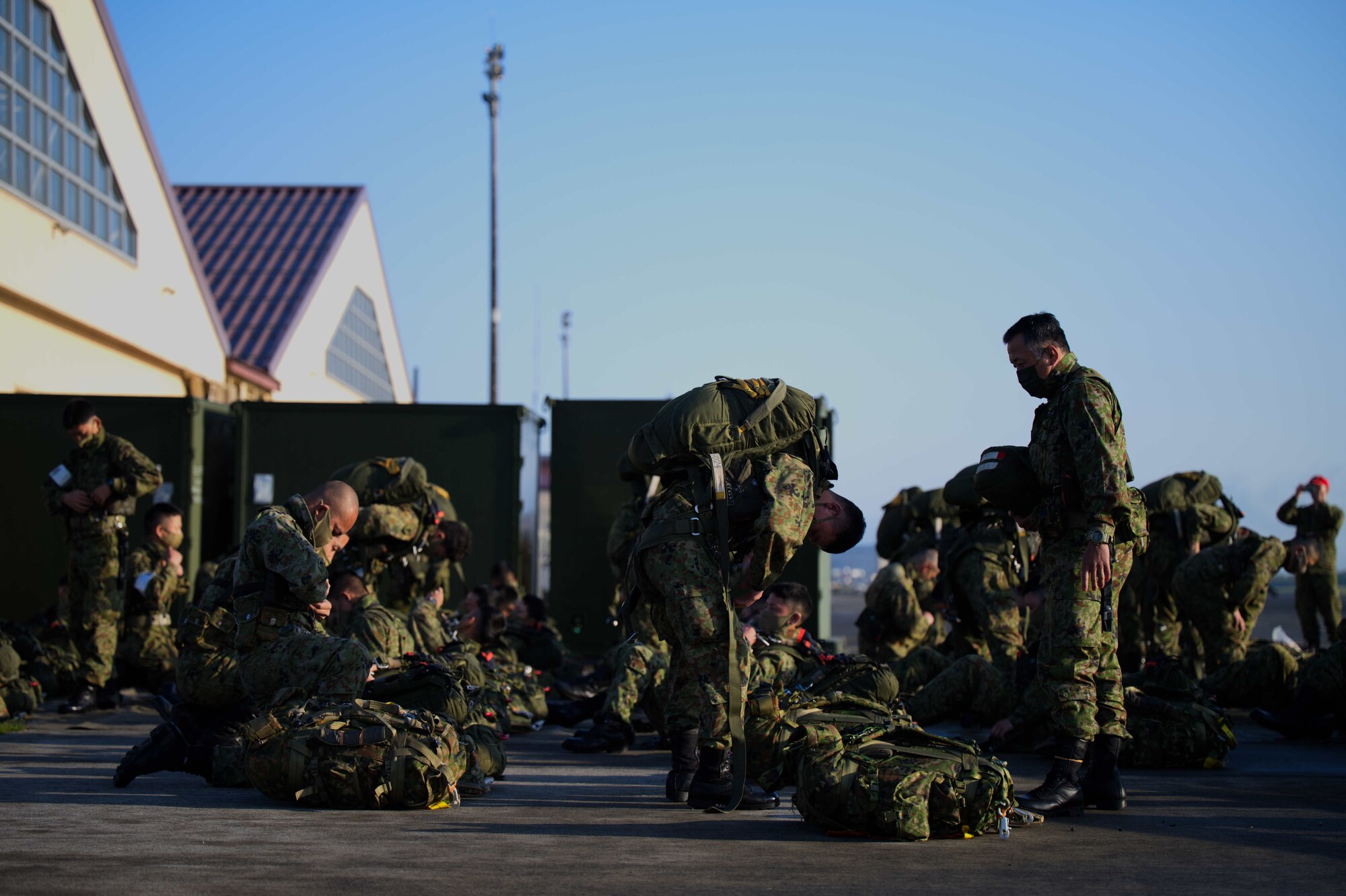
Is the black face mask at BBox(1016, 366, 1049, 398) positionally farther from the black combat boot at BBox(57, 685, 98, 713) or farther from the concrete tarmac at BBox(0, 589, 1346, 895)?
the black combat boot at BBox(57, 685, 98, 713)

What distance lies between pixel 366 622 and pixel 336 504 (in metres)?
1.50

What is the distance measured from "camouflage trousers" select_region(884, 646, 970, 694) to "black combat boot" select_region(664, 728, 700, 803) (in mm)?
3370

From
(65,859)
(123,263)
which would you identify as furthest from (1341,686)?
(123,263)

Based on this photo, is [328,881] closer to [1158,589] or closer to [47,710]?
[47,710]

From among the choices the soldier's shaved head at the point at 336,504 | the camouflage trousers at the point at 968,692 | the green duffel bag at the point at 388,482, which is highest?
the green duffel bag at the point at 388,482

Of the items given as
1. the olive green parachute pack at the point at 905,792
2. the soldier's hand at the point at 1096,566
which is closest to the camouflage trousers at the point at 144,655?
the olive green parachute pack at the point at 905,792

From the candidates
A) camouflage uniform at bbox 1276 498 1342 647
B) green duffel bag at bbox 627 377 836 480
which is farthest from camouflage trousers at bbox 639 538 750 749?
camouflage uniform at bbox 1276 498 1342 647

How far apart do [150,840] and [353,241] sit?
30145mm

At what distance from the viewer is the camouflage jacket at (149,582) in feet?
33.0

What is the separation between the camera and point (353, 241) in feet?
109

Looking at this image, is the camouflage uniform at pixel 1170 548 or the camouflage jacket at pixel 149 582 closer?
the camouflage jacket at pixel 149 582

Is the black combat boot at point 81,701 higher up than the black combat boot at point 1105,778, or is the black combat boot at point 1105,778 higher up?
the black combat boot at point 1105,778

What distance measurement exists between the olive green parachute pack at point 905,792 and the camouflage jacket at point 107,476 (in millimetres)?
6895

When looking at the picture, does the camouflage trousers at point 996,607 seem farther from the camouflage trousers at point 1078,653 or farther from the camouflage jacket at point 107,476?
the camouflage jacket at point 107,476
